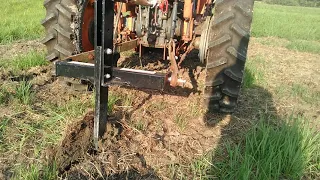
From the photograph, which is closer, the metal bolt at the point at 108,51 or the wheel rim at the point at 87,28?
the metal bolt at the point at 108,51

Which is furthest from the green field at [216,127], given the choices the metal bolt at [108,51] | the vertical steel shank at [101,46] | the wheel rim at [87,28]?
the metal bolt at [108,51]

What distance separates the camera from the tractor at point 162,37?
2037 millimetres

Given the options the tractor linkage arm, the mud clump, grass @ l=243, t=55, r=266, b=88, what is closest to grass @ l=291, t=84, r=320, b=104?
grass @ l=243, t=55, r=266, b=88

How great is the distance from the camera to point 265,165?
206 centimetres

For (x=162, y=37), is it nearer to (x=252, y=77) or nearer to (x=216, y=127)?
(x=216, y=127)

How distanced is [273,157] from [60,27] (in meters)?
2.34

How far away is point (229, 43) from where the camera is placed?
2.54 m

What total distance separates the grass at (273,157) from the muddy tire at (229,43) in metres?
0.55

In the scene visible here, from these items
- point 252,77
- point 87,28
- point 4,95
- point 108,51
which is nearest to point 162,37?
point 87,28

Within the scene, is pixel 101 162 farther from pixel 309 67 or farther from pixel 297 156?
pixel 309 67

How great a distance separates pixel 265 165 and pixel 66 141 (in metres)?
1.45

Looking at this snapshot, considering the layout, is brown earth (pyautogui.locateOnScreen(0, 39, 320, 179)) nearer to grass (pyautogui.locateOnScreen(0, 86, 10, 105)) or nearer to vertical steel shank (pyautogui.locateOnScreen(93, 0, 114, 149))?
vertical steel shank (pyautogui.locateOnScreen(93, 0, 114, 149))

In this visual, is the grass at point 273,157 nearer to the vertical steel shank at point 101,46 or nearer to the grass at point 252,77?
the vertical steel shank at point 101,46

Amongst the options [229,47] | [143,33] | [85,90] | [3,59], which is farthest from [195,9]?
[3,59]
